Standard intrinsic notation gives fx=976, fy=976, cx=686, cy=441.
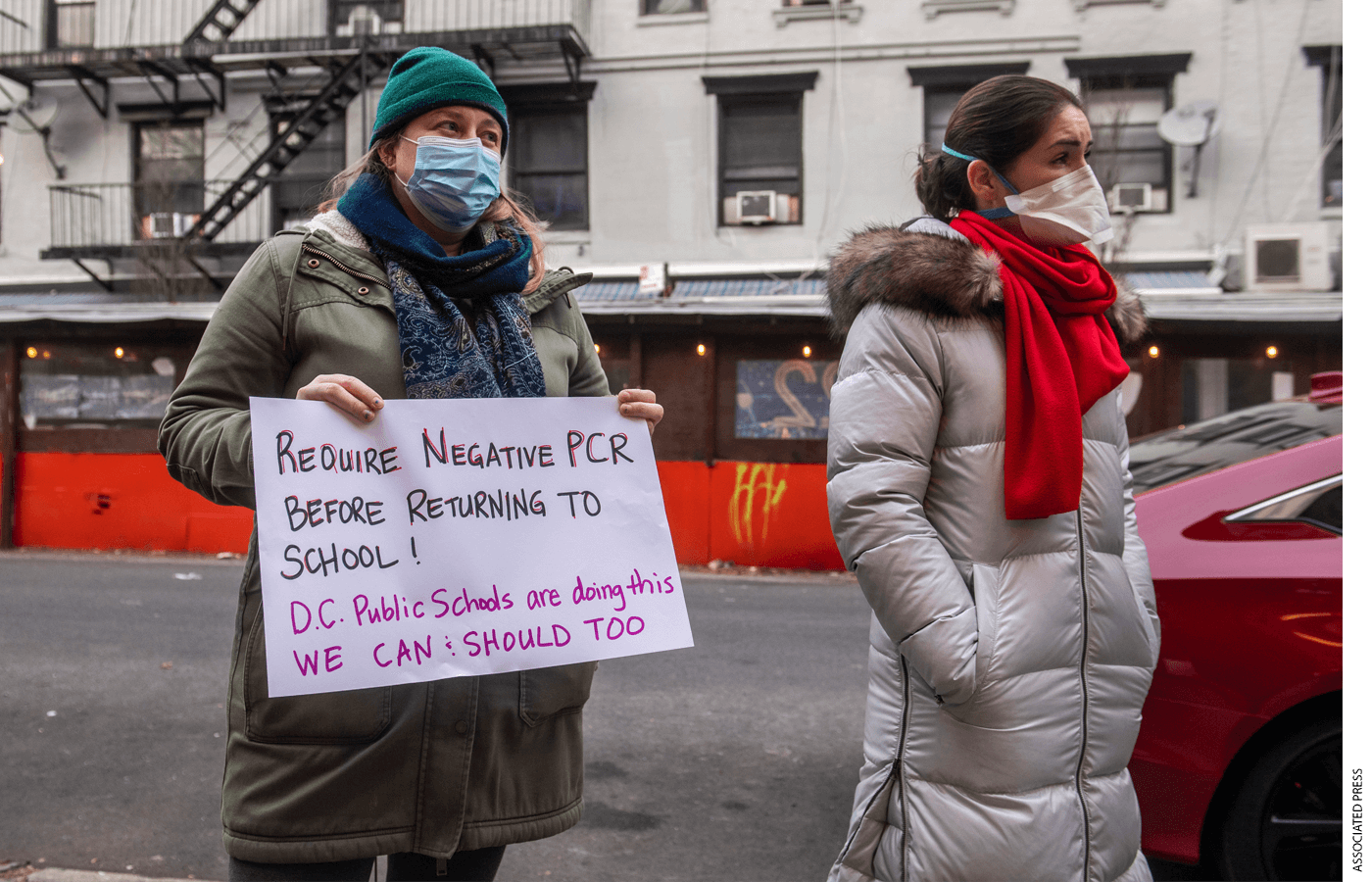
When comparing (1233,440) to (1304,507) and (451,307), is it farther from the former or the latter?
(451,307)

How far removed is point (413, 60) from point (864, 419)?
3.72ft

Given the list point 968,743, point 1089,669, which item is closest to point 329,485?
point 968,743

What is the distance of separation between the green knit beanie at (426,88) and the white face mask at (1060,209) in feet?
3.66

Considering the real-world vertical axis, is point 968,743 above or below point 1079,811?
above

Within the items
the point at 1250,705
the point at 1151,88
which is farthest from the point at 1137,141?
the point at 1250,705

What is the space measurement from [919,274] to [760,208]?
42.2ft

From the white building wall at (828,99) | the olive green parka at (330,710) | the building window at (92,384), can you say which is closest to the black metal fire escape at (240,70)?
the white building wall at (828,99)

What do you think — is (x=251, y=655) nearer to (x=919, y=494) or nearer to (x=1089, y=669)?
(x=919, y=494)

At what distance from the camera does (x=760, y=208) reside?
47.0 feet

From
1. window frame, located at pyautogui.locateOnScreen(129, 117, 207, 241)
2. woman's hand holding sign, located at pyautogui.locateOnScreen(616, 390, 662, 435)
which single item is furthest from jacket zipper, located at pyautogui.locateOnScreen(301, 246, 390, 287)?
window frame, located at pyautogui.locateOnScreen(129, 117, 207, 241)

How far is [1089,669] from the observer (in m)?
1.88

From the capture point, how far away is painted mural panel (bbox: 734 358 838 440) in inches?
475

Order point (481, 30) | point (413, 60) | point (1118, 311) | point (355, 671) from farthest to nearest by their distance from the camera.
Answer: point (481, 30)
point (1118, 311)
point (413, 60)
point (355, 671)

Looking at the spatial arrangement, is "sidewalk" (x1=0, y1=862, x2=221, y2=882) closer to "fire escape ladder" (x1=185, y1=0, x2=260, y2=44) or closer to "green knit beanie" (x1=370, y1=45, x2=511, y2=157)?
"green knit beanie" (x1=370, y1=45, x2=511, y2=157)
